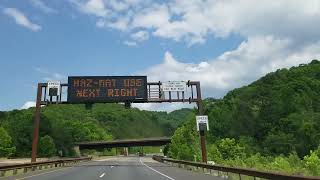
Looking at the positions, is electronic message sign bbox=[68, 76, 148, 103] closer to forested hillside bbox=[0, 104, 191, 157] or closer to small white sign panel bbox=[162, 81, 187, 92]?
small white sign panel bbox=[162, 81, 187, 92]

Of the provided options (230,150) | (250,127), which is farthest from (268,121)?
(230,150)

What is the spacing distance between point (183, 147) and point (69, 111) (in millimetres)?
114039

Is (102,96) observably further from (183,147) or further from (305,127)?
(305,127)

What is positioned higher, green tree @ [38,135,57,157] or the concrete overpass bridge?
the concrete overpass bridge

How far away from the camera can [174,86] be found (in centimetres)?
4241

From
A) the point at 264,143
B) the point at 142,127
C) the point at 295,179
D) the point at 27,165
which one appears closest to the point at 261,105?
the point at 264,143

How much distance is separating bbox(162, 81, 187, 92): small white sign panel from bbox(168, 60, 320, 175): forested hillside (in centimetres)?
4079

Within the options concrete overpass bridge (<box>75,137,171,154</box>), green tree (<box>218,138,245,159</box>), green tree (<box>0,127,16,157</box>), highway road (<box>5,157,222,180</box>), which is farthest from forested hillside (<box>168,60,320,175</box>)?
highway road (<box>5,157,222,180</box>)

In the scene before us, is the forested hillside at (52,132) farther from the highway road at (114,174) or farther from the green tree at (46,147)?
the highway road at (114,174)

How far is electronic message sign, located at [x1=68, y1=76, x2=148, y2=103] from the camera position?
4097cm

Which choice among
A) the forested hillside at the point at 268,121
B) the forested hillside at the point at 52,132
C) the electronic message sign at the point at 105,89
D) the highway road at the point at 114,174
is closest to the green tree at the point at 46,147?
the forested hillside at the point at 52,132

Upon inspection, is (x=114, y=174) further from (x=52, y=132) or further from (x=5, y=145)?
(x=52, y=132)

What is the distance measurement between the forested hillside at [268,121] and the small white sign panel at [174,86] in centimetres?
4079

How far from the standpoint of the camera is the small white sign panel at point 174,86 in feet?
139
